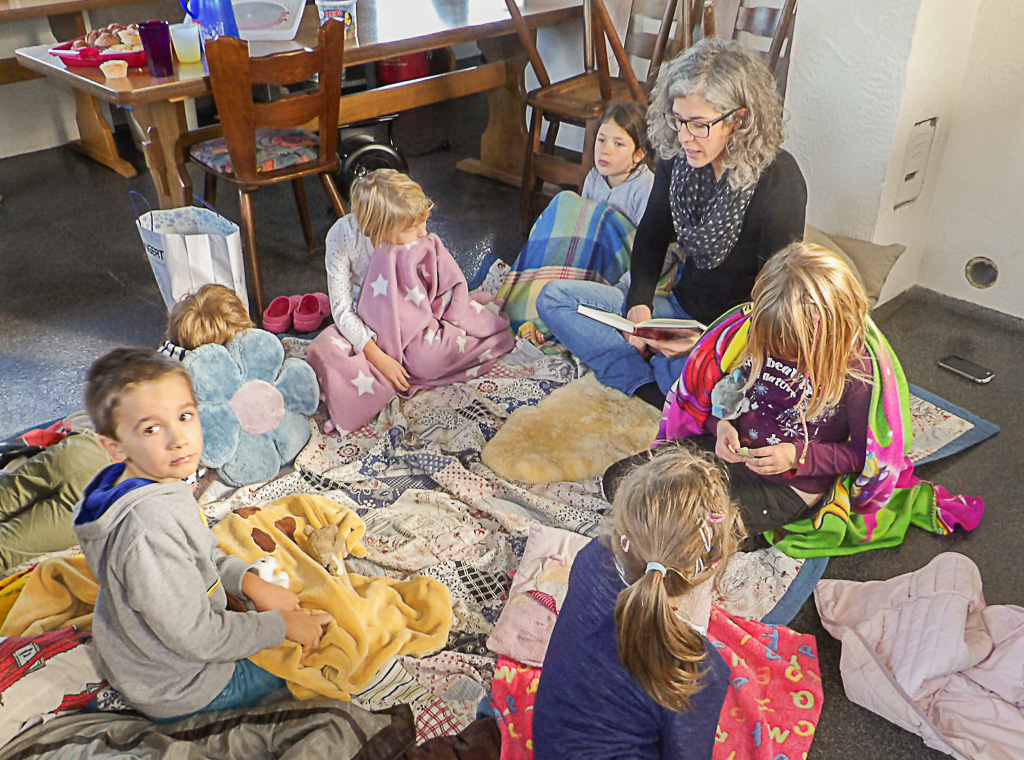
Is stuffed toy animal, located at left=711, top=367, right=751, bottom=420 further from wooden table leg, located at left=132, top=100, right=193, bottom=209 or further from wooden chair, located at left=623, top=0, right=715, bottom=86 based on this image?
wooden table leg, located at left=132, top=100, right=193, bottom=209

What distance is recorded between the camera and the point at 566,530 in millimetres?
2016

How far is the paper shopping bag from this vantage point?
2520 millimetres

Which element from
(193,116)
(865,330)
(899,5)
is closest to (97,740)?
(865,330)

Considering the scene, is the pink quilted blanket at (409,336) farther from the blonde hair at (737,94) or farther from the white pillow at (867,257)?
the white pillow at (867,257)

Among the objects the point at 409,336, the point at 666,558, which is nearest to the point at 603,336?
the point at 409,336

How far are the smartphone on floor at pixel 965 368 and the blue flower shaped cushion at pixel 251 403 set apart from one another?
1842 mm

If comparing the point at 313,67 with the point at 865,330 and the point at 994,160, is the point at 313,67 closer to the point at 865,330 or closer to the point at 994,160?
the point at 865,330

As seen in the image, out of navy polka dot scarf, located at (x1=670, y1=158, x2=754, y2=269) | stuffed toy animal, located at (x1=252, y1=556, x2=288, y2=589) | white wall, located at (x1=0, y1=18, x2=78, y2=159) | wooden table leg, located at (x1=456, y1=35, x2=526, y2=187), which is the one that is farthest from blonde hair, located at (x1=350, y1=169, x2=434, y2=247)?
white wall, located at (x1=0, y1=18, x2=78, y2=159)

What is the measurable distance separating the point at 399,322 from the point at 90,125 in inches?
101

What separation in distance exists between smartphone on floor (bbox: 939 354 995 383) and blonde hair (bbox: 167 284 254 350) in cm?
202

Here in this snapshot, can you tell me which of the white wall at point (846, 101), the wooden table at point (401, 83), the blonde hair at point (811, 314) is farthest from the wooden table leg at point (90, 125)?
the blonde hair at point (811, 314)

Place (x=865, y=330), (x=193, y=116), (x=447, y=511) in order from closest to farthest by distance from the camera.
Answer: (x=865, y=330) → (x=447, y=511) → (x=193, y=116)

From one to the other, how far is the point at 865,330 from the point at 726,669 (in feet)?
2.67

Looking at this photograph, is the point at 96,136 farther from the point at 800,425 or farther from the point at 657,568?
the point at 657,568
